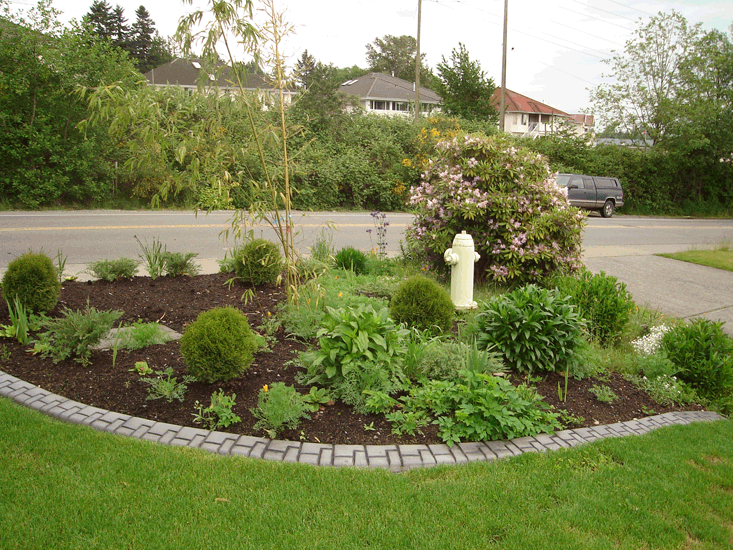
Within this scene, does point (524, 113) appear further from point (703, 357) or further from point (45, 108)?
point (703, 357)

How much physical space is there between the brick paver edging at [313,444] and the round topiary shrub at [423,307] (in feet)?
5.46

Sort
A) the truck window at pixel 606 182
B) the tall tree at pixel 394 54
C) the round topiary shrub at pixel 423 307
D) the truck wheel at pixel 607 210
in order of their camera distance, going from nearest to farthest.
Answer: the round topiary shrub at pixel 423 307 < the truck window at pixel 606 182 < the truck wheel at pixel 607 210 < the tall tree at pixel 394 54

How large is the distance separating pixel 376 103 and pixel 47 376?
4639cm

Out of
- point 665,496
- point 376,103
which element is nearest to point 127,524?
point 665,496

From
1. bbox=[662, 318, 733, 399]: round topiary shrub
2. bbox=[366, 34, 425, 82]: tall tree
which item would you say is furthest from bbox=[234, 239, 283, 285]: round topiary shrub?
bbox=[366, 34, 425, 82]: tall tree

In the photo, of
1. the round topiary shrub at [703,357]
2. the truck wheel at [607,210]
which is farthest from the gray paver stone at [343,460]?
the truck wheel at [607,210]

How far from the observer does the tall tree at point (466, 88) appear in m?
32.0

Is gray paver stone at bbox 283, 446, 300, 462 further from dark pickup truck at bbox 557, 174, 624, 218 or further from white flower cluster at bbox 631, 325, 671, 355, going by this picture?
dark pickup truck at bbox 557, 174, 624, 218

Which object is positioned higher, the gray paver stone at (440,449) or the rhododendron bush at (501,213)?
the rhododendron bush at (501,213)

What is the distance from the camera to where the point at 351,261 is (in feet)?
24.9

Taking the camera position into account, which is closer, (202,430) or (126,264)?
(202,430)

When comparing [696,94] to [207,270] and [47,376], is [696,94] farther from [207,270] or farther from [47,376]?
[47,376]

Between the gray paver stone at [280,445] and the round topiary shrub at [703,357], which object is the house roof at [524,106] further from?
the gray paver stone at [280,445]

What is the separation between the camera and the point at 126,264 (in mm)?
6805
